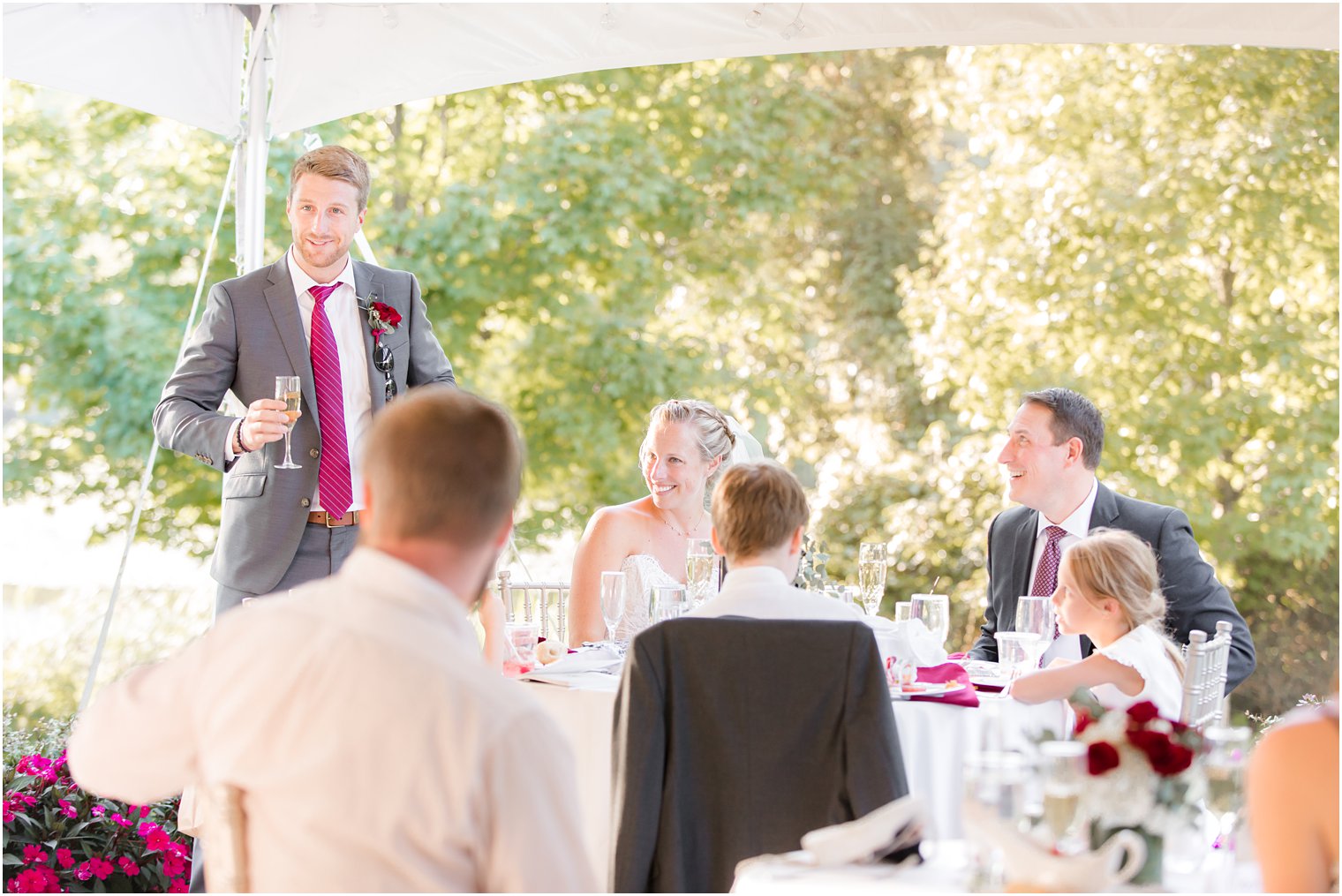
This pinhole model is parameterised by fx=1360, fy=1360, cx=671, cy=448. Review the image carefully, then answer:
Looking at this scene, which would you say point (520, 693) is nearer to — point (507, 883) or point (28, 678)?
point (507, 883)

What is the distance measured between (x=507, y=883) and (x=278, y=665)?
32cm

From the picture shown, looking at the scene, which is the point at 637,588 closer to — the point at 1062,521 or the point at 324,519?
the point at 324,519

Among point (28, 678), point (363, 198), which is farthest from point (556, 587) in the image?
point (28, 678)

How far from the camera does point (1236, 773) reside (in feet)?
5.24

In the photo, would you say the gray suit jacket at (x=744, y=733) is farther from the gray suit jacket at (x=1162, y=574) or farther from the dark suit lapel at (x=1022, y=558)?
the dark suit lapel at (x=1022, y=558)

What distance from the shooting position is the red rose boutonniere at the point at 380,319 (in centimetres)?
381

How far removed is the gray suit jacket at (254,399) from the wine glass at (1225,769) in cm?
260

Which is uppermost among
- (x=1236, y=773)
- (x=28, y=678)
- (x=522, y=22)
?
(x=522, y=22)

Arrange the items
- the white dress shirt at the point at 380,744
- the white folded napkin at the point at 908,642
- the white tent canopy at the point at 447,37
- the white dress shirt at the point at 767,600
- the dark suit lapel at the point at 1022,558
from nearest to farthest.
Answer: the white dress shirt at the point at 380,744 → the white dress shirt at the point at 767,600 → the white folded napkin at the point at 908,642 → the dark suit lapel at the point at 1022,558 → the white tent canopy at the point at 447,37

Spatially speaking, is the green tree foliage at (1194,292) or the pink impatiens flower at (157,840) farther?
the green tree foliage at (1194,292)

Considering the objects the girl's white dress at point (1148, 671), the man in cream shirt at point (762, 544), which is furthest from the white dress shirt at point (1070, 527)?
the man in cream shirt at point (762, 544)

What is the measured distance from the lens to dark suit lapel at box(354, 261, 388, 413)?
3.81m

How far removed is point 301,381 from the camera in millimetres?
3707

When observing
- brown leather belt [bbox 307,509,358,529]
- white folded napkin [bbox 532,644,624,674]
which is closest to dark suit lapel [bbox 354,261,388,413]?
brown leather belt [bbox 307,509,358,529]
